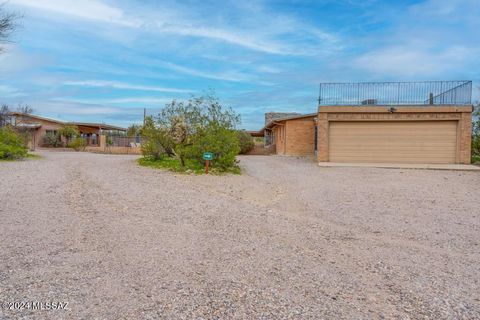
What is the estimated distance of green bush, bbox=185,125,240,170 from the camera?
15.1 metres

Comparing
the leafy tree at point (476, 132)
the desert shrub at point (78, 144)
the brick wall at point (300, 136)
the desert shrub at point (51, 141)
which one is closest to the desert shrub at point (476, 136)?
the leafy tree at point (476, 132)

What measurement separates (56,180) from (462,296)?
426 inches

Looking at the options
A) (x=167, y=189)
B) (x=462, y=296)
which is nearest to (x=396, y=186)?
(x=167, y=189)

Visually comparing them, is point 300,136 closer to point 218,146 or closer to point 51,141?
point 218,146

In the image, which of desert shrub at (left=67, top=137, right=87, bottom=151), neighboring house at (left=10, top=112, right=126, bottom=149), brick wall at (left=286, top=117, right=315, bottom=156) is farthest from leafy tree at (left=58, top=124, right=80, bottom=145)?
brick wall at (left=286, top=117, right=315, bottom=156)

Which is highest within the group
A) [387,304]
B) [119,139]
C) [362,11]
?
[362,11]

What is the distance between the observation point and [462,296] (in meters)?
3.75

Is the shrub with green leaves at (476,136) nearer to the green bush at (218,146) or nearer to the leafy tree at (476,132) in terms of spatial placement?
the leafy tree at (476,132)

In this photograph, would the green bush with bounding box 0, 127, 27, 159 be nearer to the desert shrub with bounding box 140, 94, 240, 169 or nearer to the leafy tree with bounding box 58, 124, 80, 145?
the desert shrub with bounding box 140, 94, 240, 169

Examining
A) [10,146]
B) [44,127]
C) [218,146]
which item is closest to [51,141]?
[44,127]

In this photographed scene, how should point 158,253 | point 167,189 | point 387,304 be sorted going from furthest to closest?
point 167,189, point 158,253, point 387,304

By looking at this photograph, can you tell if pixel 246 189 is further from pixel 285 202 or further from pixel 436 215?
pixel 436 215

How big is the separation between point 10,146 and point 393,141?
18.2m

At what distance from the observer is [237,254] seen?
4938mm
